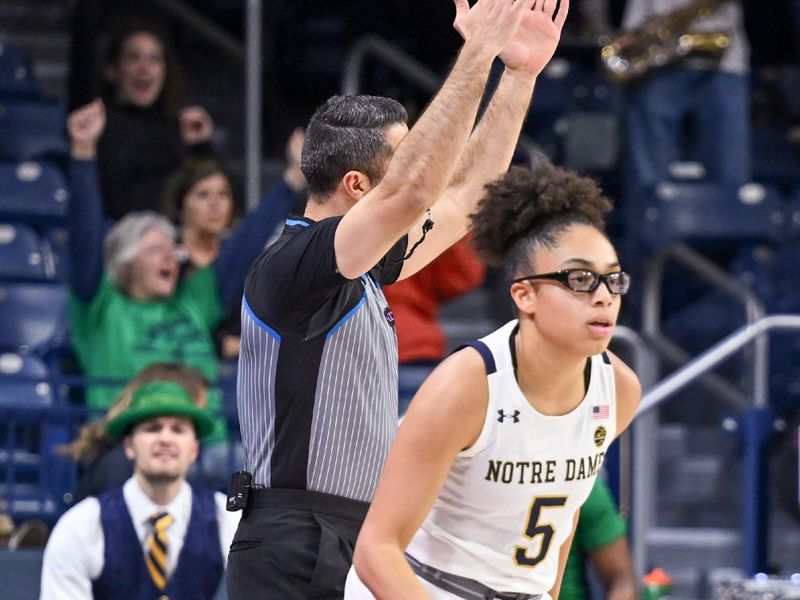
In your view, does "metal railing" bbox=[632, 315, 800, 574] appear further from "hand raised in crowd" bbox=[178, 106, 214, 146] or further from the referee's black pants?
the referee's black pants

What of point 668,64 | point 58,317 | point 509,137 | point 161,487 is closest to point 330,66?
point 668,64

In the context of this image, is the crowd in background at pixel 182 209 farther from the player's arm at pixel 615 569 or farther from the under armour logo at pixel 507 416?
the under armour logo at pixel 507 416

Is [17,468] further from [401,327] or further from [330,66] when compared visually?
[330,66]

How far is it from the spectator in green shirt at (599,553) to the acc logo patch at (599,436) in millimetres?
1164

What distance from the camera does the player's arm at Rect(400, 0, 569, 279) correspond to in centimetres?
382

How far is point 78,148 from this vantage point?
670cm

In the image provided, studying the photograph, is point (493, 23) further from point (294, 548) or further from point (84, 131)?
point (84, 131)

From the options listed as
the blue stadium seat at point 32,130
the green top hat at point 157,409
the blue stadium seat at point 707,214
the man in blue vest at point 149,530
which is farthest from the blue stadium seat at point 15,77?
the man in blue vest at point 149,530

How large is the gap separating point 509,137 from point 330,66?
19.1ft

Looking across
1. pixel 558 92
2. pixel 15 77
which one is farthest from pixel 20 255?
pixel 558 92

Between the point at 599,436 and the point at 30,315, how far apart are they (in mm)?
4496

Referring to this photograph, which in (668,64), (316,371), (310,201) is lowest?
(316,371)

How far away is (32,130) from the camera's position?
8.63m

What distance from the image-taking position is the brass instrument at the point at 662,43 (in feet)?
26.8
